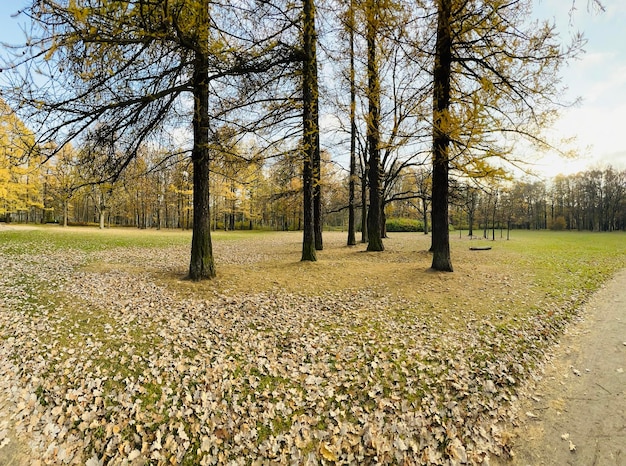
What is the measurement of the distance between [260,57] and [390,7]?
3.38 meters

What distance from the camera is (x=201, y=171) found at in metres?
7.60

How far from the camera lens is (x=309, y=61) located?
29.0 feet

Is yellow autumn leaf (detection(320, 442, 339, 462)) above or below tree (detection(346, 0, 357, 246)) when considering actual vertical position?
below

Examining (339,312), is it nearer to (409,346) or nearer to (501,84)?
(409,346)

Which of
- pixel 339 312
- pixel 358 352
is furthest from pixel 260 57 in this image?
pixel 358 352

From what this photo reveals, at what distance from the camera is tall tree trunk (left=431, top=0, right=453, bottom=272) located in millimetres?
7426

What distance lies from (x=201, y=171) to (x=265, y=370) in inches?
210

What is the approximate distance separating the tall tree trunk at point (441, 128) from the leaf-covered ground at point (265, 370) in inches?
68.1

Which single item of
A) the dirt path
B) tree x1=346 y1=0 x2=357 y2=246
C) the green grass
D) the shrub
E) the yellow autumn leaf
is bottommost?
the yellow autumn leaf

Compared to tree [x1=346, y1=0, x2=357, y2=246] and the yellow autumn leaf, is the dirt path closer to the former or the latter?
the yellow autumn leaf

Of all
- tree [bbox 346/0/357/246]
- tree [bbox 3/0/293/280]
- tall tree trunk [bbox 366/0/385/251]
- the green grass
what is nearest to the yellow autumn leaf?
tree [bbox 3/0/293/280]

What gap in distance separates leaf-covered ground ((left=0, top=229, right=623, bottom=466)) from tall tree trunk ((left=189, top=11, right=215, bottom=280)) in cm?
76

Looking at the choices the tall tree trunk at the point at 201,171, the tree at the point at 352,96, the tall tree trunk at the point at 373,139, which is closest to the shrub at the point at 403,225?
the tree at the point at 352,96

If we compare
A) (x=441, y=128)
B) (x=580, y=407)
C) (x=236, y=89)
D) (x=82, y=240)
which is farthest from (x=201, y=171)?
(x=82, y=240)
